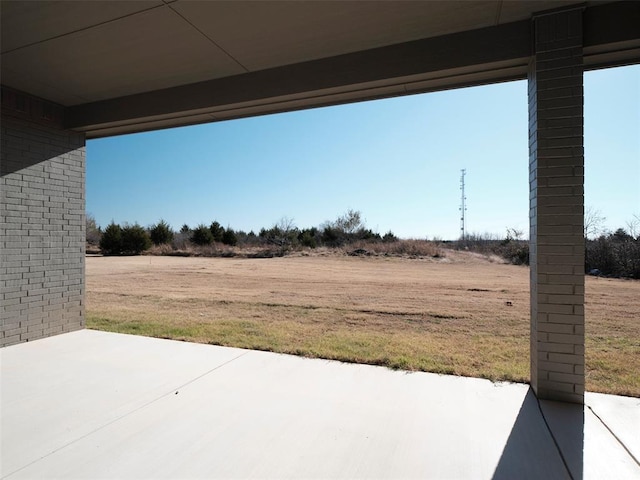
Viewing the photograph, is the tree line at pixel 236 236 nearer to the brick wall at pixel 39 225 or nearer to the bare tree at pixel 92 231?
the bare tree at pixel 92 231

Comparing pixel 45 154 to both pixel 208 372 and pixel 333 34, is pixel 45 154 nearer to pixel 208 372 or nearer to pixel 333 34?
pixel 208 372

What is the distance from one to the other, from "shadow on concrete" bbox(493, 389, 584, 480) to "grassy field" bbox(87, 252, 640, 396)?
55 cm

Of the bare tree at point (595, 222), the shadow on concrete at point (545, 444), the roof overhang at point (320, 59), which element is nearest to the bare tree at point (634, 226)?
the bare tree at point (595, 222)

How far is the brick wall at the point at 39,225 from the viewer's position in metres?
3.60

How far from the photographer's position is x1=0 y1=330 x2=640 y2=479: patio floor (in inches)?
68.5

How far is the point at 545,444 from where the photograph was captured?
6.32ft

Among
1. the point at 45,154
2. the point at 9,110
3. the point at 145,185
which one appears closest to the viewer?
the point at 9,110

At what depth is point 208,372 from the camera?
3.00m

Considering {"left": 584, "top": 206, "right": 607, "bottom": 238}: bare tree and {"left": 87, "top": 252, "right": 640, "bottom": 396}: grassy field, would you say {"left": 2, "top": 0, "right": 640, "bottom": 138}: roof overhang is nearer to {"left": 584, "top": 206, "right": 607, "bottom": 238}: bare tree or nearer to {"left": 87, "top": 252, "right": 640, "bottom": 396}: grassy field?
{"left": 87, "top": 252, "right": 640, "bottom": 396}: grassy field

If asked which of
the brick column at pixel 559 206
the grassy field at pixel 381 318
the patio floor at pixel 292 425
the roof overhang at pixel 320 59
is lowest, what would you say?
the grassy field at pixel 381 318

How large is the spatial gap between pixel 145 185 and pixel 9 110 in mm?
16202

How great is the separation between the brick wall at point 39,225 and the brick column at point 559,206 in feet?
16.5

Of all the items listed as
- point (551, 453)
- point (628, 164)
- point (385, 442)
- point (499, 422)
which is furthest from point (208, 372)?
point (628, 164)

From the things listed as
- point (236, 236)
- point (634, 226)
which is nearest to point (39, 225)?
point (634, 226)
